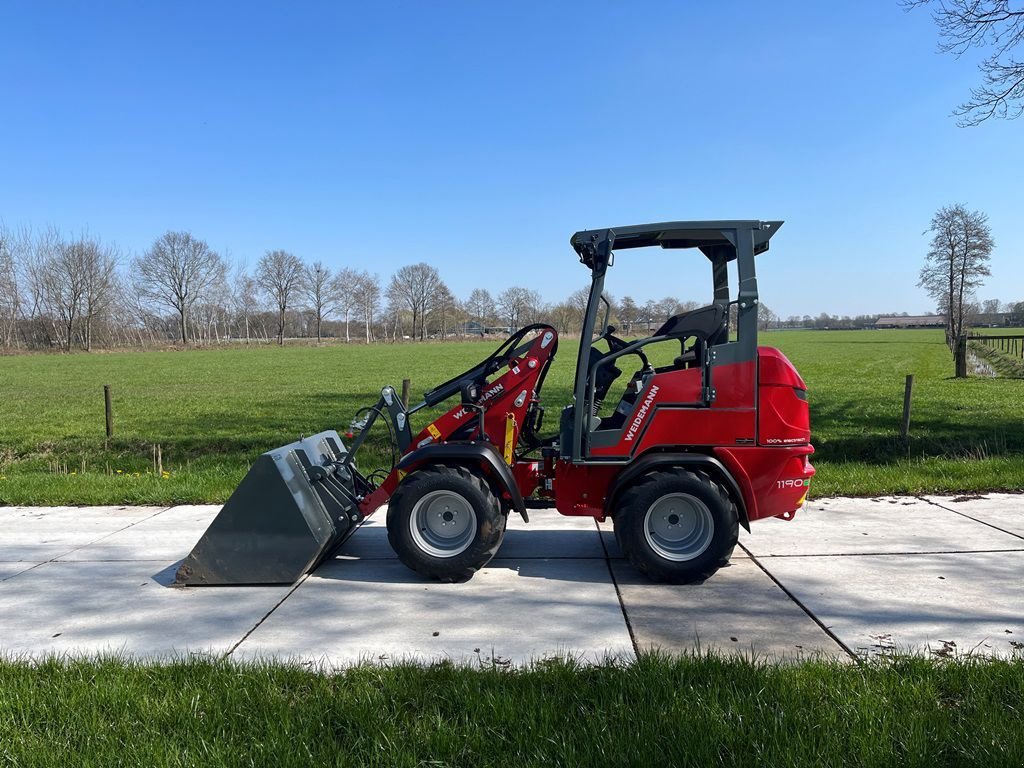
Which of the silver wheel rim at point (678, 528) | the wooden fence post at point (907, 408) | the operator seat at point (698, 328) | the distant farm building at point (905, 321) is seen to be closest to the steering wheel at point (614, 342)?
the operator seat at point (698, 328)

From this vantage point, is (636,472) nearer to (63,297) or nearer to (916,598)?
Result: (916,598)

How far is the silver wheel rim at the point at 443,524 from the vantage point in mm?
4957

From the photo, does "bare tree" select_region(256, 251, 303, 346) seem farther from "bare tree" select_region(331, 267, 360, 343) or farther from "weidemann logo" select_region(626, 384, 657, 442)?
"weidemann logo" select_region(626, 384, 657, 442)

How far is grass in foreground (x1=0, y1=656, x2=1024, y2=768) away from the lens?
2713 mm

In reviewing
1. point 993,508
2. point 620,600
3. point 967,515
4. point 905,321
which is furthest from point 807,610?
point 905,321

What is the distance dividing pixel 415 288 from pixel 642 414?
116 m

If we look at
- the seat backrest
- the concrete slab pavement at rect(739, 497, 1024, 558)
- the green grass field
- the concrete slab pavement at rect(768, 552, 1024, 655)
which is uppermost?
the seat backrest

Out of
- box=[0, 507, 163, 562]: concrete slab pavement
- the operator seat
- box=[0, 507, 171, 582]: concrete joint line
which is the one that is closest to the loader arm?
the operator seat

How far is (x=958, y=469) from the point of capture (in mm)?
8070

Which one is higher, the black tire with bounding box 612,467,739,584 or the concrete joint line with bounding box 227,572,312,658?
the black tire with bounding box 612,467,739,584

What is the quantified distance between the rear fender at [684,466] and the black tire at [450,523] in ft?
2.83

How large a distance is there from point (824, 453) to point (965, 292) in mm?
50803

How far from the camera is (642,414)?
16.2 ft

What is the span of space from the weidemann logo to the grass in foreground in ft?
5.76
